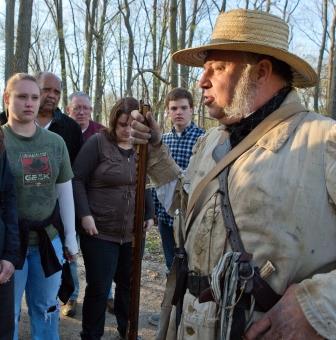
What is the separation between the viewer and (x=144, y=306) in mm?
5191

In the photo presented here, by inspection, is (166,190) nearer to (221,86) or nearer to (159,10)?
(221,86)

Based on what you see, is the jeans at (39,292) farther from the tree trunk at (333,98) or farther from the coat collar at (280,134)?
the tree trunk at (333,98)

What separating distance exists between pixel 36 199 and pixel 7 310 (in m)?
0.78

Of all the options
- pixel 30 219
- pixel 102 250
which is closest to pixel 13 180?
pixel 30 219

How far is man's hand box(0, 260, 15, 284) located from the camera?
2898mm

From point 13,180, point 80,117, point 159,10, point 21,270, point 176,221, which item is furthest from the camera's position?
point 159,10

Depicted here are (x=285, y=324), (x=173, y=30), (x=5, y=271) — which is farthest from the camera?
(x=173, y=30)

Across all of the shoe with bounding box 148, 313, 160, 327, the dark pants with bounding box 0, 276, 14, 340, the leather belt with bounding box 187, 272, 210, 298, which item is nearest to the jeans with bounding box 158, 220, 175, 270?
the shoe with bounding box 148, 313, 160, 327

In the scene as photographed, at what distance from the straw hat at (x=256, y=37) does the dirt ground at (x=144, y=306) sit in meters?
3.33

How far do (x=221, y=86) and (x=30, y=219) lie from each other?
183cm

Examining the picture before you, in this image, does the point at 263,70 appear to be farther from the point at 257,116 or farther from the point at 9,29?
the point at 9,29

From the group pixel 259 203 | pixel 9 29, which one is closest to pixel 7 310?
pixel 259 203

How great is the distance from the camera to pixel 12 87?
3359 millimetres

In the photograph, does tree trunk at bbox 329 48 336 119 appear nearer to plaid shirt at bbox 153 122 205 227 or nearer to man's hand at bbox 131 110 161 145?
plaid shirt at bbox 153 122 205 227
